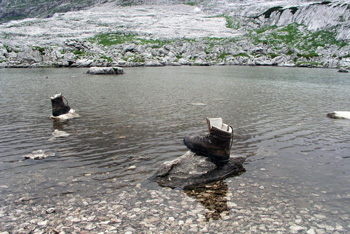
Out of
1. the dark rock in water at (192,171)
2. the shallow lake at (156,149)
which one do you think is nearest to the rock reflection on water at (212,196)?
the dark rock in water at (192,171)

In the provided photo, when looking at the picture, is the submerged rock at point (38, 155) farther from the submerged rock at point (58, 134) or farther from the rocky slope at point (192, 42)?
the rocky slope at point (192, 42)

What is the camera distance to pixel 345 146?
13.6m

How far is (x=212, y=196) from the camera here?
8.53 meters

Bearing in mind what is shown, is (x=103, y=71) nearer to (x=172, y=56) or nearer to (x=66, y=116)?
(x=66, y=116)

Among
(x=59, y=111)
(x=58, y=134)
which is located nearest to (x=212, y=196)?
(x=58, y=134)

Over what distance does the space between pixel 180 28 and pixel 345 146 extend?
189 m

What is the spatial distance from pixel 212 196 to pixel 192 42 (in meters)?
146

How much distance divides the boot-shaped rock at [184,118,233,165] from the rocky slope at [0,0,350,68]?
90467 mm

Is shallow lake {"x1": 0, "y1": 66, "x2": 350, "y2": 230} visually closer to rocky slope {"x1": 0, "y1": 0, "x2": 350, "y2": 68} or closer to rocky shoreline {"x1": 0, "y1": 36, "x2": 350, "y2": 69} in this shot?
rocky shoreline {"x1": 0, "y1": 36, "x2": 350, "y2": 69}

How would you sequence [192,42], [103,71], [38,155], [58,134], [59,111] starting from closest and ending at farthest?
[38,155] → [58,134] → [59,111] → [103,71] → [192,42]

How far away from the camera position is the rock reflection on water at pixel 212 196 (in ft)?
24.9

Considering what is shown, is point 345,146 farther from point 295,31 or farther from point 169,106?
point 295,31

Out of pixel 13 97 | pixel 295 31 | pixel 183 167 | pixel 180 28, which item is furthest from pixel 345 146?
pixel 180 28

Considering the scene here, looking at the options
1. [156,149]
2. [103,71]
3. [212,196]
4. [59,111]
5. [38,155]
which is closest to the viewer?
[212,196]
